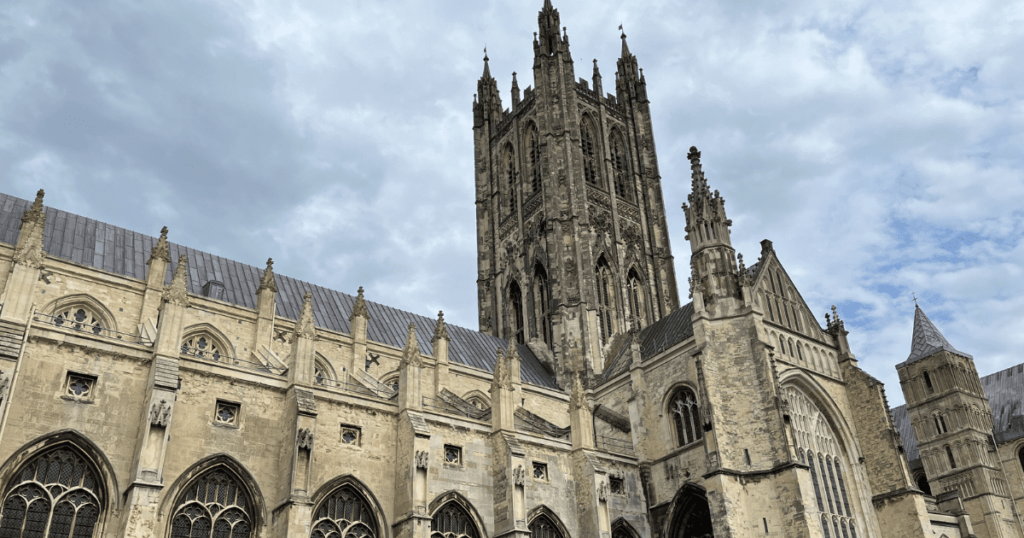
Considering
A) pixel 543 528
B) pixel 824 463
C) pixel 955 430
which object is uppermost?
pixel 955 430

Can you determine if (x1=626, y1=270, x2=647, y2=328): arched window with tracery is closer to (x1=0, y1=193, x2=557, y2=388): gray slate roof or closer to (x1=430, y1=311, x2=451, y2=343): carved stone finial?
(x1=0, y1=193, x2=557, y2=388): gray slate roof

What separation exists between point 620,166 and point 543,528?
1051 inches

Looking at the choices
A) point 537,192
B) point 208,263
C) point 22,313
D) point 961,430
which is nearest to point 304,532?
point 22,313

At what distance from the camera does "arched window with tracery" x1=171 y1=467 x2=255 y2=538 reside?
17.6m

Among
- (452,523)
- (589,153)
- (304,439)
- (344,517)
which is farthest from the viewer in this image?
(589,153)

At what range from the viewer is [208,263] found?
29.3m

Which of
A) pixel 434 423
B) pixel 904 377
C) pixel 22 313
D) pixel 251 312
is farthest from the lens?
pixel 904 377

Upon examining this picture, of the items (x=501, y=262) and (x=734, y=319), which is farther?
(x=501, y=262)

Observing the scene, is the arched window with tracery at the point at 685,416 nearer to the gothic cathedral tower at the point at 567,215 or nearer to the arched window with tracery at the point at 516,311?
the gothic cathedral tower at the point at 567,215

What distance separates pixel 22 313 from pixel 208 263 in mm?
8800

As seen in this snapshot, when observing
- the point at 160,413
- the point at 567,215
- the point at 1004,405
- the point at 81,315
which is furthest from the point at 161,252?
the point at 1004,405

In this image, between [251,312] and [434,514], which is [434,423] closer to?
[434,514]

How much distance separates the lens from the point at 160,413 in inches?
675

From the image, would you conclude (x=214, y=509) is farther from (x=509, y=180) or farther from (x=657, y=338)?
(x=509, y=180)
